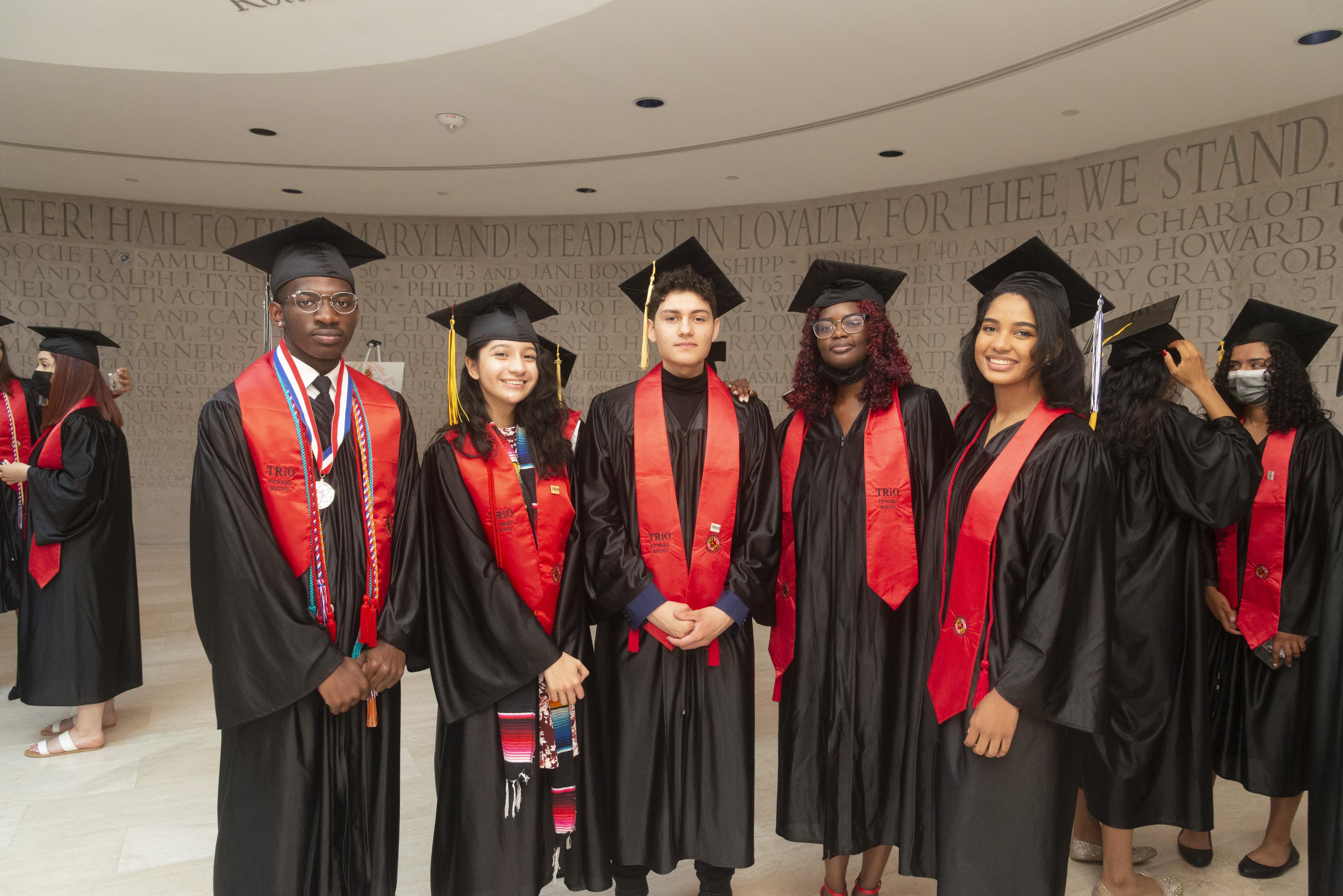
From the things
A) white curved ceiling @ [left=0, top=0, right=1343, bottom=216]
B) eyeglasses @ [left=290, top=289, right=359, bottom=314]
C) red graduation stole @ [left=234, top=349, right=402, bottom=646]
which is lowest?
red graduation stole @ [left=234, top=349, right=402, bottom=646]

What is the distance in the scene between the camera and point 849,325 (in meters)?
2.63

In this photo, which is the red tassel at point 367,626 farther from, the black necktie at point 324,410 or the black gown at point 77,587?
the black gown at point 77,587

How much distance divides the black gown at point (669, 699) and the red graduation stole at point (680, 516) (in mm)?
28

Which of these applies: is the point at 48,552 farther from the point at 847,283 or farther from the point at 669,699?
the point at 847,283

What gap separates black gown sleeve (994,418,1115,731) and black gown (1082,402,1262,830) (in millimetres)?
899

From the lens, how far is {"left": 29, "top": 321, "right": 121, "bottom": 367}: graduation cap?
4.08m

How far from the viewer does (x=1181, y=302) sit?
6.60 m

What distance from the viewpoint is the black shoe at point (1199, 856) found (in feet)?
10.1

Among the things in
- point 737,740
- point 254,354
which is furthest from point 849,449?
point 254,354

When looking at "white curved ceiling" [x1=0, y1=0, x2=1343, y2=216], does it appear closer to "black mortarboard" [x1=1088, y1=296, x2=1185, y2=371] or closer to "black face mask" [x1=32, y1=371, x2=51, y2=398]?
"black face mask" [x1=32, y1=371, x2=51, y2=398]

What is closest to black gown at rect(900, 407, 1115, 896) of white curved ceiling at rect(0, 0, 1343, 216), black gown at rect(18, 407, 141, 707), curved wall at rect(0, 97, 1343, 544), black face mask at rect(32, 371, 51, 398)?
white curved ceiling at rect(0, 0, 1343, 216)

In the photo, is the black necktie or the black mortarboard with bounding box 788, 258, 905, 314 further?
the black mortarboard with bounding box 788, 258, 905, 314

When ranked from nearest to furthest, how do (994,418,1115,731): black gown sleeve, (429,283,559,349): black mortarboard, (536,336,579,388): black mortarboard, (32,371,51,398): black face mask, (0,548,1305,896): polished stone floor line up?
(994,418,1115,731): black gown sleeve
(429,283,559,349): black mortarboard
(536,336,579,388): black mortarboard
(0,548,1305,896): polished stone floor
(32,371,51,398): black face mask

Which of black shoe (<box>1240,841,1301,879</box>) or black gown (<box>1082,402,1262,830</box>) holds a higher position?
black gown (<box>1082,402,1262,830</box>)
